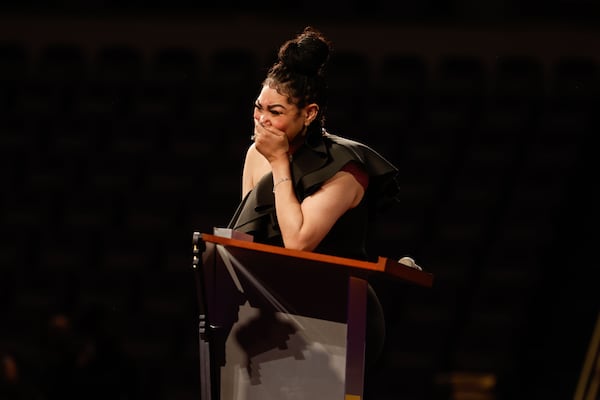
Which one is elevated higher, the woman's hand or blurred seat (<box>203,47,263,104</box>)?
blurred seat (<box>203,47,263,104</box>)

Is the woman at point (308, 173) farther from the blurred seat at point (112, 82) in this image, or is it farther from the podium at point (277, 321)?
the blurred seat at point (112, 82)

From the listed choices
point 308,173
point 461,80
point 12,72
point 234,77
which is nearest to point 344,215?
point 308,173

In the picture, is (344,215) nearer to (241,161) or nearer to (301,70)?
(301,70)

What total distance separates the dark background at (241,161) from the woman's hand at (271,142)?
2.32 metres

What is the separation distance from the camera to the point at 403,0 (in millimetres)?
6715

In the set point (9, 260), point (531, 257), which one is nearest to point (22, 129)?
point (9, 260)

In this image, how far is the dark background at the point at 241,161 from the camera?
15.3ft

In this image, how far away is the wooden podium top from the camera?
1.43 metres

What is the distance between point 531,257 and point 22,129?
3.06 m

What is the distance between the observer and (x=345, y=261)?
57.7 inches

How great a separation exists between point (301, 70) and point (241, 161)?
418cm

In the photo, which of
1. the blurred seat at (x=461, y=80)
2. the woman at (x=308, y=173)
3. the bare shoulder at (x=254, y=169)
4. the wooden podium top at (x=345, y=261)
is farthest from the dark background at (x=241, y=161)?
the wooden podium top at (x=345, y=261)

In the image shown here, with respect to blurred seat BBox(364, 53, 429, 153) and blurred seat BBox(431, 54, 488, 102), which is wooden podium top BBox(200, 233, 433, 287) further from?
blurred seat BBox(431, 54, 488, 102)

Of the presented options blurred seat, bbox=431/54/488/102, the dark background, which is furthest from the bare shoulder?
blurred seat, bbox=431/54/488/102
